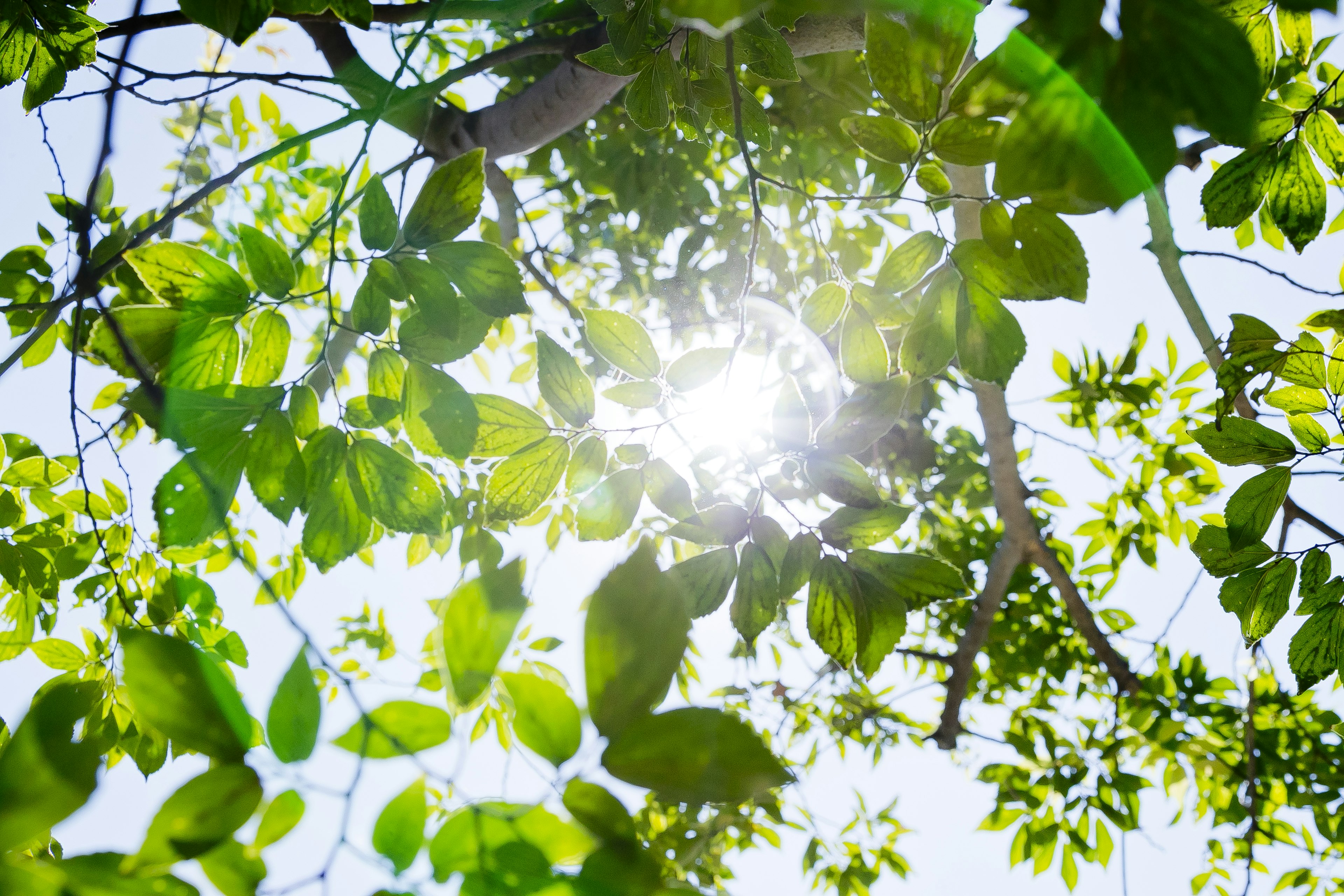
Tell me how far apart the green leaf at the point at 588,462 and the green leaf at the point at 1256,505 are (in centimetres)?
51

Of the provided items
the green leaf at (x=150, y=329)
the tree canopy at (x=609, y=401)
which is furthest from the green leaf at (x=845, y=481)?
the green leaf at (x=150, y=329)

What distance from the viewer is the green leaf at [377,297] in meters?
0.53

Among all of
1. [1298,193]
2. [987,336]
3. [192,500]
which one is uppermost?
[1298,193]

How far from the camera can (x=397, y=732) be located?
0.28 meters

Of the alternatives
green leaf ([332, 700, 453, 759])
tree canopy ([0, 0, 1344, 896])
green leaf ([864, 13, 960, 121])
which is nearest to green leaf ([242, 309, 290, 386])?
tree canopy ([0, 0, 1344, 896])

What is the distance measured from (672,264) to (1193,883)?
2.01 meters

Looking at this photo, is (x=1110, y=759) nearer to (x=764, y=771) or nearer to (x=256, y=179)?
(x=764, y=771)

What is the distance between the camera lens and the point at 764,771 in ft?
0.75

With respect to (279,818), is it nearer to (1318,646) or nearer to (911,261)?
(911,261)

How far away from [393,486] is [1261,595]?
2.31 ft

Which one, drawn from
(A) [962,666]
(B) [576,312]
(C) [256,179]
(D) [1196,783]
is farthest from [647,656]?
(C) [256,179]

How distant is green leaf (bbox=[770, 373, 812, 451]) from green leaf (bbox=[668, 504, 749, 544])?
7 cm

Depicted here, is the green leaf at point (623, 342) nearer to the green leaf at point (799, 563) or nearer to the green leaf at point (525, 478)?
the green leaf at point (525, 478)

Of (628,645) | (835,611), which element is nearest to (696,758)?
(628,645)
